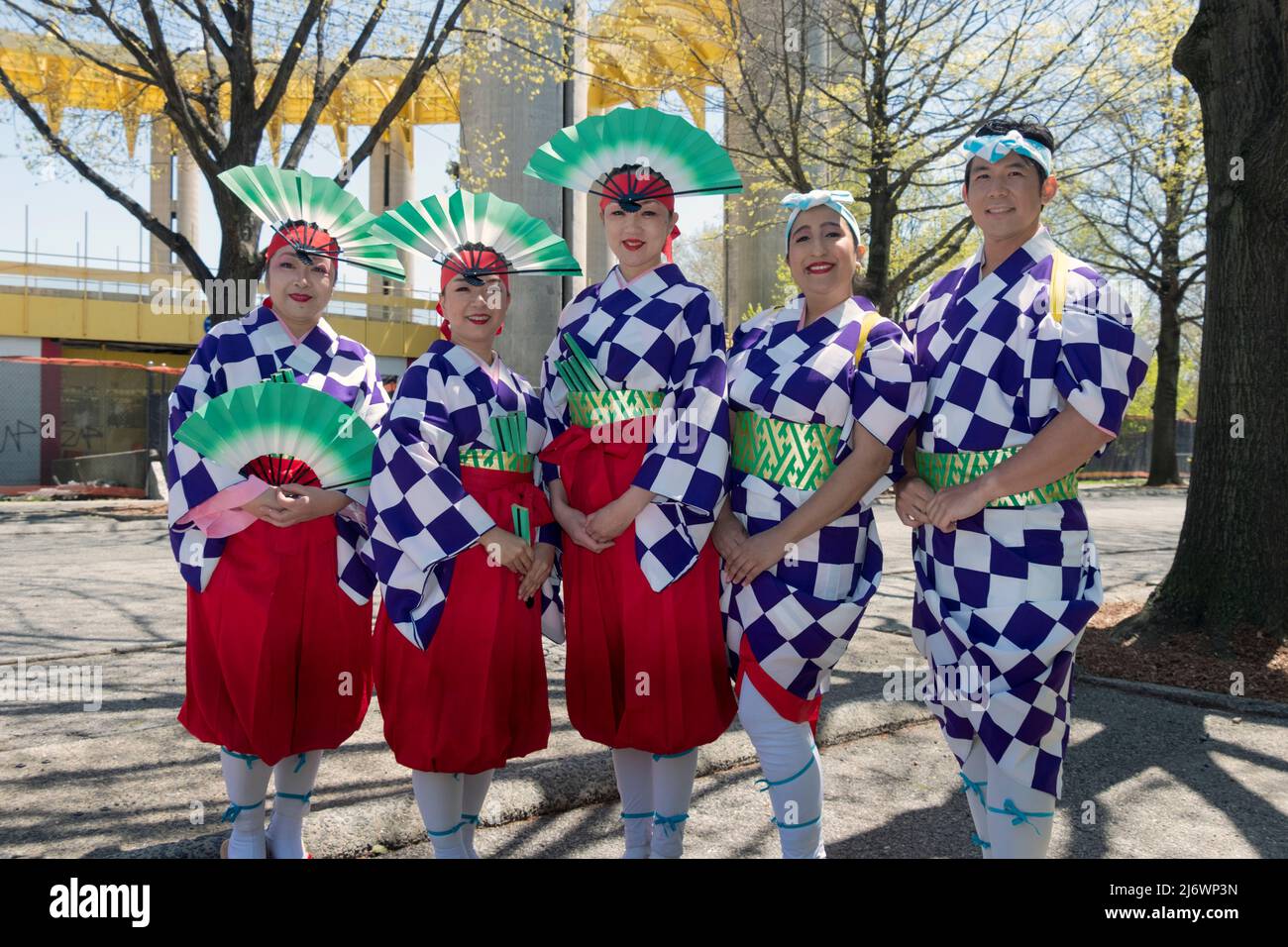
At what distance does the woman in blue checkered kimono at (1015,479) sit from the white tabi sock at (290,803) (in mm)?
1794

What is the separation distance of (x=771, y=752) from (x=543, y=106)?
15301mm

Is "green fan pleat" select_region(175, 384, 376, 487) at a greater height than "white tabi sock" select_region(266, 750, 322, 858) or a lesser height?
greater

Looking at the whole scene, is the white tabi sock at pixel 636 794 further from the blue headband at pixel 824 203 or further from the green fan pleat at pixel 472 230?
the blue headband at pixel 824 203

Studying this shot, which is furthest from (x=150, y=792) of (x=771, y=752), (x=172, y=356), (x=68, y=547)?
(x=172, y=356)

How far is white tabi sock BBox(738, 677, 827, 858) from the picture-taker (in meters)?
2.52

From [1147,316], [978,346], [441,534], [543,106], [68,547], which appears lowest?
[68,547]

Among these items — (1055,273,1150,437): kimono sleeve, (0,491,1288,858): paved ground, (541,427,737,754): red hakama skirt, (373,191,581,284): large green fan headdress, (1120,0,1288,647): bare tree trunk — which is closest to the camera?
(1055,273,1150,437): kimono sleeve

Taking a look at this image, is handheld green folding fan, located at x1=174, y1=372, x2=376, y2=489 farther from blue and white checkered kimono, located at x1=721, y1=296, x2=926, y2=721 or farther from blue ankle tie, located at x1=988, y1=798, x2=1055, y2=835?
blue ankle tie, located at x1=988, y1=798, x2=1055, y2=835

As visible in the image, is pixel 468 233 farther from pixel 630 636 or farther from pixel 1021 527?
pixel 1021 527

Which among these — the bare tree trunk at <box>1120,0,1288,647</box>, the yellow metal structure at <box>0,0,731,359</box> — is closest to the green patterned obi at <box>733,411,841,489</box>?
the bare tree trunk at <box>1120,0,1288,647</box>

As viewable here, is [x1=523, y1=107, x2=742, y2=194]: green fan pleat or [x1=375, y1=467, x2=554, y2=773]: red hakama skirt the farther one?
[x1=523, y1=107, x2=742, y2=194]: green fan pleat

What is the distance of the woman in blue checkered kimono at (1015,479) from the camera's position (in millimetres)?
2295
